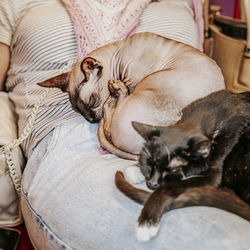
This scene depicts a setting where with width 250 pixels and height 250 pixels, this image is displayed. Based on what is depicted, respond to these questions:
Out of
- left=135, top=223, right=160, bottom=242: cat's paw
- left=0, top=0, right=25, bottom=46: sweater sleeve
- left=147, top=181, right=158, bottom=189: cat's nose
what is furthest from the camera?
left=0, top=0, right=25, bottom=46: sweater sleeve

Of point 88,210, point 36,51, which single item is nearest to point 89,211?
point 88,210

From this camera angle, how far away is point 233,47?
5.58 ft

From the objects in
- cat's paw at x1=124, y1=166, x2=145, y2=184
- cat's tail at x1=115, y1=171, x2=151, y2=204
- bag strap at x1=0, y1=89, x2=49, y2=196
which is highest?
cat's tail at x1=115, y1=171, x2=151, y2=204

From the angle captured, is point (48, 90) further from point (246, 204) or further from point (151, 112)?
point (246, 204)

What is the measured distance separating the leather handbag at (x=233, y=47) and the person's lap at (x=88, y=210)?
987mm

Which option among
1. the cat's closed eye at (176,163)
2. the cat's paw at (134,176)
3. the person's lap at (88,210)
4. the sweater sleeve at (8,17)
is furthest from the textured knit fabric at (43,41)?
the cat's closed eye at (176,163)

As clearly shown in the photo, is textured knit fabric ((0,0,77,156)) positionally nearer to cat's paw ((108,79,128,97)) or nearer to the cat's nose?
cat's paw ((108,79,128,97))

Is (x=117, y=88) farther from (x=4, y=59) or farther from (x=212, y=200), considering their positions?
(x=4, y=59)

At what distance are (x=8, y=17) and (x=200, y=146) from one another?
42.0 inches

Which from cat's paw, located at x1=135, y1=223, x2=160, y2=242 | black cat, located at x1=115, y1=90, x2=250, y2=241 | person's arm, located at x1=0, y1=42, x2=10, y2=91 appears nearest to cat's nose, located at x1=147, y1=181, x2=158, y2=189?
black cat, located at x1=115, y1=90, x2=250, y2=241

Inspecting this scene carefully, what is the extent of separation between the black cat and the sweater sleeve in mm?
868

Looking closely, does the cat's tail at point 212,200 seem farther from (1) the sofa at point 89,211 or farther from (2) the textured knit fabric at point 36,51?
(2) the textured knit fabric at point 36,51

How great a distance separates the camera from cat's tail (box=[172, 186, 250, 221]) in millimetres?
714

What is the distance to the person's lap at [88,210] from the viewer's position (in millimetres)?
682
